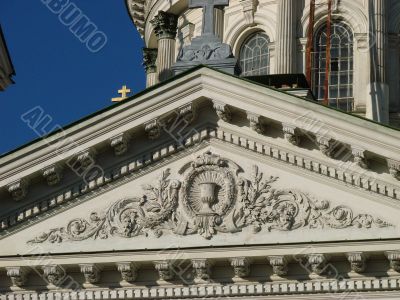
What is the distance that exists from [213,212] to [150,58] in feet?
70.9

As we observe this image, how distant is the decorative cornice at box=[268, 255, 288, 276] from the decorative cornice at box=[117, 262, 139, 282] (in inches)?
91.5

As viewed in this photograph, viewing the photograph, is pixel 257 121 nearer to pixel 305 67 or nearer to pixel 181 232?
pixel 181 232

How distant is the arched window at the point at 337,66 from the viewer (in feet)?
145

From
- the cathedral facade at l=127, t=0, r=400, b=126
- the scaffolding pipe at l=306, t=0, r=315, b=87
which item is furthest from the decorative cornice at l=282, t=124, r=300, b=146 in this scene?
the scaffolding pipe at l=306, t=0, r=315, b=87

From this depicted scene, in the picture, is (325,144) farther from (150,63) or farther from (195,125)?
(150,63)

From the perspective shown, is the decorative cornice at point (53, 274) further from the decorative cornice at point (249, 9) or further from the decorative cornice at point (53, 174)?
the decorative cornice at point (249, 9)

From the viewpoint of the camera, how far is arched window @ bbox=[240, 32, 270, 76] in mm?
45531

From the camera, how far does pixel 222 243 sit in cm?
2838

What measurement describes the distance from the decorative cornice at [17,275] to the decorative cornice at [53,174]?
5.37ft

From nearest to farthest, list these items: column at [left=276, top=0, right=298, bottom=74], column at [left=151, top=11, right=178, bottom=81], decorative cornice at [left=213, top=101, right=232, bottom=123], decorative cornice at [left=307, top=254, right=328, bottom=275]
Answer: decorative cornice at [left=307, top=254, right=328, bottom=275]
decorative cornice at [left=213, top=101, right=232, bottom=123]
column at [left=276, top=0, right=298, bottom=74]
column at [left=151, top=11, right=178, bottom=81]

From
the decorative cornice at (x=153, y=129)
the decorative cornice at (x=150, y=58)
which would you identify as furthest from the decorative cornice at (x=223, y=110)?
the decorative cornice at (x=150, y=58)

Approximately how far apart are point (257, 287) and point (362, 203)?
2245mm

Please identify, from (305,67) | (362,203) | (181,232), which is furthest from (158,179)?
(305,67)

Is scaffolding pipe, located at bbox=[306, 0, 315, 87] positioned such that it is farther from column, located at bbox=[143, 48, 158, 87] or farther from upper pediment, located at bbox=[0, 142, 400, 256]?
upper pediment, located at bbox=[0, 142, 400, 256]
